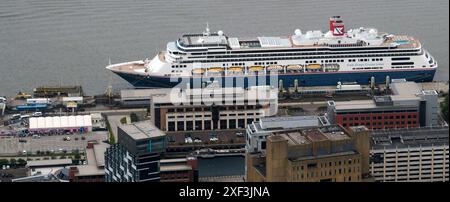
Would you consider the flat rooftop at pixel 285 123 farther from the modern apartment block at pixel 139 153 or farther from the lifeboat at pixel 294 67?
the lifeboat at pixel 294 67

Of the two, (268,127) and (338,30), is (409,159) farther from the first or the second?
(338,30)

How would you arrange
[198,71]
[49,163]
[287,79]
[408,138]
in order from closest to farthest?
[408,138]
[49,163]
[287,79]
[198,71]

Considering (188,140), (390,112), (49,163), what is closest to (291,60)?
(188,140)

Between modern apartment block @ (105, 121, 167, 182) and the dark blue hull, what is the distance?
646 cm

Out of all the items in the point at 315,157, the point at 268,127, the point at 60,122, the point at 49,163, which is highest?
the point at 315,157

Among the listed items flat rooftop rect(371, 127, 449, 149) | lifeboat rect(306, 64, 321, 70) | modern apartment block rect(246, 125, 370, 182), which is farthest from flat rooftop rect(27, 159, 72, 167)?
lifeboat rect(306, 64, 321, 70)

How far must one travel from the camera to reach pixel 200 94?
13.0 metres

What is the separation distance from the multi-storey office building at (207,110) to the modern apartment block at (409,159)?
10.4 ft

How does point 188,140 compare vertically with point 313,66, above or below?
below

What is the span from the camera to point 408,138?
10.0 m

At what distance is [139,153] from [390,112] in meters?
4.42

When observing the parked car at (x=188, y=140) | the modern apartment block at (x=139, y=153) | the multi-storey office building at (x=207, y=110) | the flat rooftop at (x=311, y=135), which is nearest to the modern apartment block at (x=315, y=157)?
the flat rooftop at (x=311, y=135)

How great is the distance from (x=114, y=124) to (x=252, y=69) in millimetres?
3224

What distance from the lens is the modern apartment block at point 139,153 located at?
328 inches
